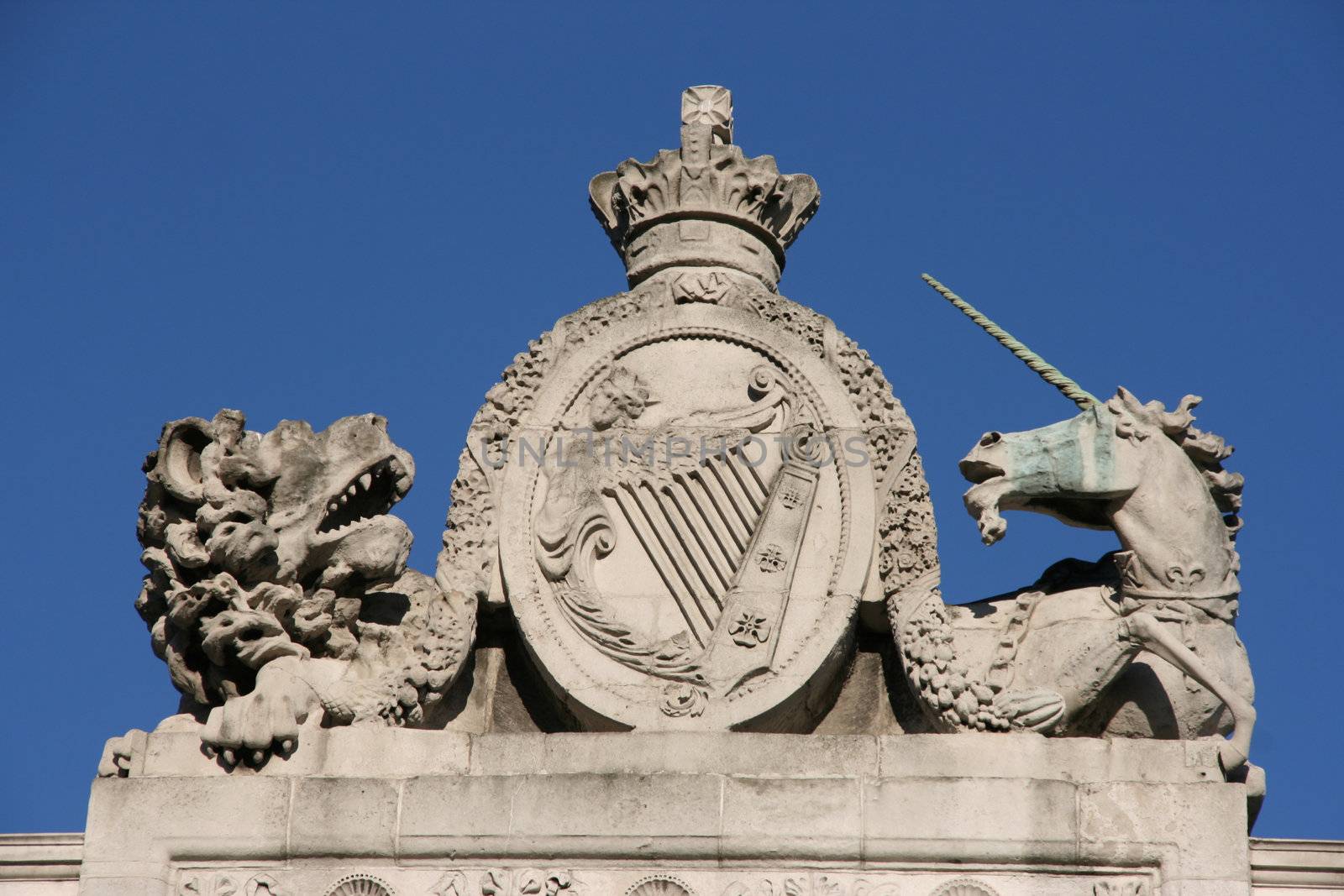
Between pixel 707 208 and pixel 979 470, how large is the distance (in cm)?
271

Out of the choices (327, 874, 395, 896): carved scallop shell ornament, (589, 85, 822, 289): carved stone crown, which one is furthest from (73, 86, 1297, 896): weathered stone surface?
(589, 85, 822, 289): carved stone crown

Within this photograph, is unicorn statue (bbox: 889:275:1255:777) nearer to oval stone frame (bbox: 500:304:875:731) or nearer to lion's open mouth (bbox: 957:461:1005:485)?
lion's open mouth (bbox: 957:461:1005:485)

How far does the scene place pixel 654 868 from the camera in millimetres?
16359

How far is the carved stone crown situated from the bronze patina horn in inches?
42.7

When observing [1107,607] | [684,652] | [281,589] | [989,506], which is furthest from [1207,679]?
[281,589]

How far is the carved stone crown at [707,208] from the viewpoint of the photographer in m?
18.8

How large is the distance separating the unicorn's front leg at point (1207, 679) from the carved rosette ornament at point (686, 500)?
137 centimetres

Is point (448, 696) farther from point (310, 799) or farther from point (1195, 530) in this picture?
point (1195, 530)

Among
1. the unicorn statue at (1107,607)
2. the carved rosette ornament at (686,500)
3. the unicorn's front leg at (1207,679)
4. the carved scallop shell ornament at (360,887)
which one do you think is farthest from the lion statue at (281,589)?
the unicorn's front leg at (1207,679)

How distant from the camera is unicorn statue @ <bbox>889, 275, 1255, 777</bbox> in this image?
664 inches

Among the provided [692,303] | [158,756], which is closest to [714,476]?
[692,303]

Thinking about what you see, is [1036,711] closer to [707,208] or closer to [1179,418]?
[1179,418]

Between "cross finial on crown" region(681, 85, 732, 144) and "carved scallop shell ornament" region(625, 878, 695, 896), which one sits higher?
"cross finial on crown" region(681, 85, 732, 144)

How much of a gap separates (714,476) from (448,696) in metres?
2.12
